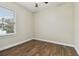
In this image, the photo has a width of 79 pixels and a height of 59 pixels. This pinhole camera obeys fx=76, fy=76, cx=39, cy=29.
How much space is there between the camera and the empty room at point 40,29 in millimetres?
3136

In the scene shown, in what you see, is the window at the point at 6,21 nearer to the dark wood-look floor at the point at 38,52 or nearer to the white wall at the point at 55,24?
the dark wood-look floor at the point at 38,52

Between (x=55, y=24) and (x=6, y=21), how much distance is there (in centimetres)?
277

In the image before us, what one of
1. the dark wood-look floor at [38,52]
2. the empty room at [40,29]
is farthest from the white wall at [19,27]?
the dark wood-look floor at [38,52]

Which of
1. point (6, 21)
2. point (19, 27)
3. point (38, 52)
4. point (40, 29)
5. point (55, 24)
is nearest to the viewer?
point (38, 52)

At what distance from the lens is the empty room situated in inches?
123

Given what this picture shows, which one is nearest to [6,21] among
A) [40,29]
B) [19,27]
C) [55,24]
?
[19,27]

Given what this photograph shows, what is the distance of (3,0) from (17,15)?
3.47ft

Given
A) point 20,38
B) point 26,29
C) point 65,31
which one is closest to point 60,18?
point 65,31

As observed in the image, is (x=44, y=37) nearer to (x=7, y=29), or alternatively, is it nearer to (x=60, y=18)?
(x=60, y=18)

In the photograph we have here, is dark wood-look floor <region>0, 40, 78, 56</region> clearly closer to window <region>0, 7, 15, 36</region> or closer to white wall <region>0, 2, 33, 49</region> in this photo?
white wall <region>0, 2, 33, 49</region>

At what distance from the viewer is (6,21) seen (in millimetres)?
3523

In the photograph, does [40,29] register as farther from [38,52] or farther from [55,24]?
[38,52]

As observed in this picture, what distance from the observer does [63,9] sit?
4.32 metres

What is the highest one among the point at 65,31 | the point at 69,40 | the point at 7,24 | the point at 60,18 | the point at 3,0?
the point at 3,0
